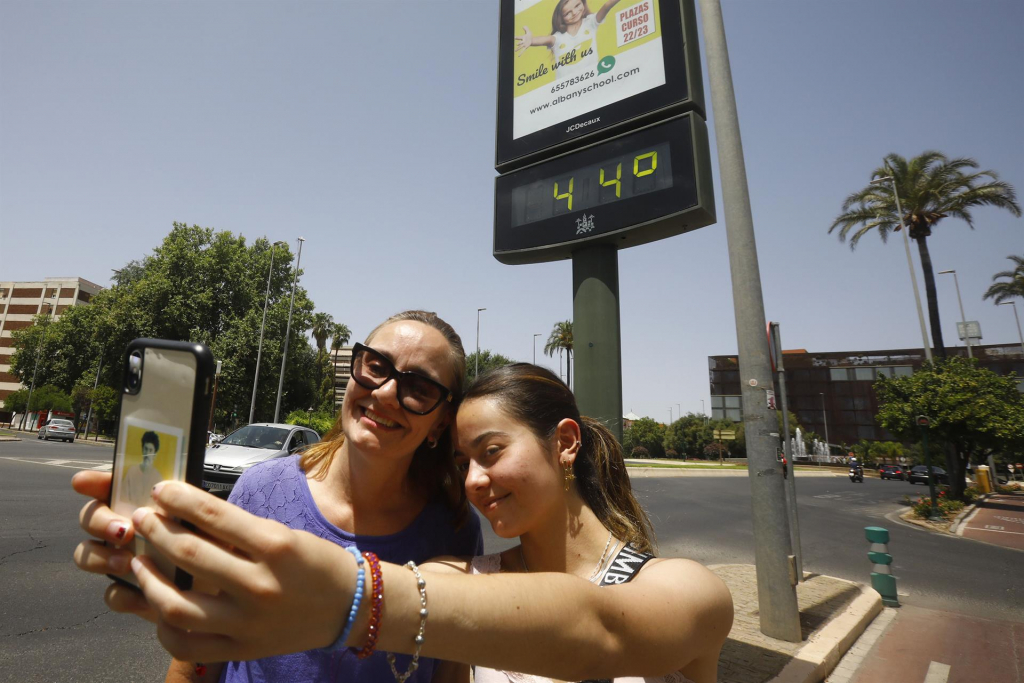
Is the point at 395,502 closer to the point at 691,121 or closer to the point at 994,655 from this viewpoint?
the point at 691,121

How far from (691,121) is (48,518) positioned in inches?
397

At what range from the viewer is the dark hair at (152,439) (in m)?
0.80

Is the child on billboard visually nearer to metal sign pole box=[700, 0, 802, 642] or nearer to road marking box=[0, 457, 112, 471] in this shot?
metal sign pole box=[700, 0, 802, 642]

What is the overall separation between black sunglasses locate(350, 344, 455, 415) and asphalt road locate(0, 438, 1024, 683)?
1831 mm

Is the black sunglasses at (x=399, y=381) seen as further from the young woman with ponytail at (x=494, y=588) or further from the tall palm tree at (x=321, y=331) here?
the tall palm tree at (x=321, y=331)

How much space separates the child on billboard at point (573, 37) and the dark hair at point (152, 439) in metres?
4.77

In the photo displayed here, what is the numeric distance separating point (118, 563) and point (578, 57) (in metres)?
5.05

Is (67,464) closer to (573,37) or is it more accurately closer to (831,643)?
(573,37)

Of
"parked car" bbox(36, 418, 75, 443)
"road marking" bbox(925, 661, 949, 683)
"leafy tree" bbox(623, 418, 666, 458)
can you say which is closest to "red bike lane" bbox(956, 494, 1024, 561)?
"road marking" bbox(925, 661, 949, 683)

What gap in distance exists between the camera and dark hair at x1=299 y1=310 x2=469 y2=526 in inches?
70.1

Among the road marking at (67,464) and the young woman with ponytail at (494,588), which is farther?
the road marking at (67,464)

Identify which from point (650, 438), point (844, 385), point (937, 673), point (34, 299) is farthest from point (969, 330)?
point (34, 299)

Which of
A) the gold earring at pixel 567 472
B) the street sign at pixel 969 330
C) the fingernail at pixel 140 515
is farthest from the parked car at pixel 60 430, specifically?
the street sign at pixel 969 330

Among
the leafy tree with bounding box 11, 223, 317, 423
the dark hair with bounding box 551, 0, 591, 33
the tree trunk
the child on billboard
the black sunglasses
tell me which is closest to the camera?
the black sunglasses
